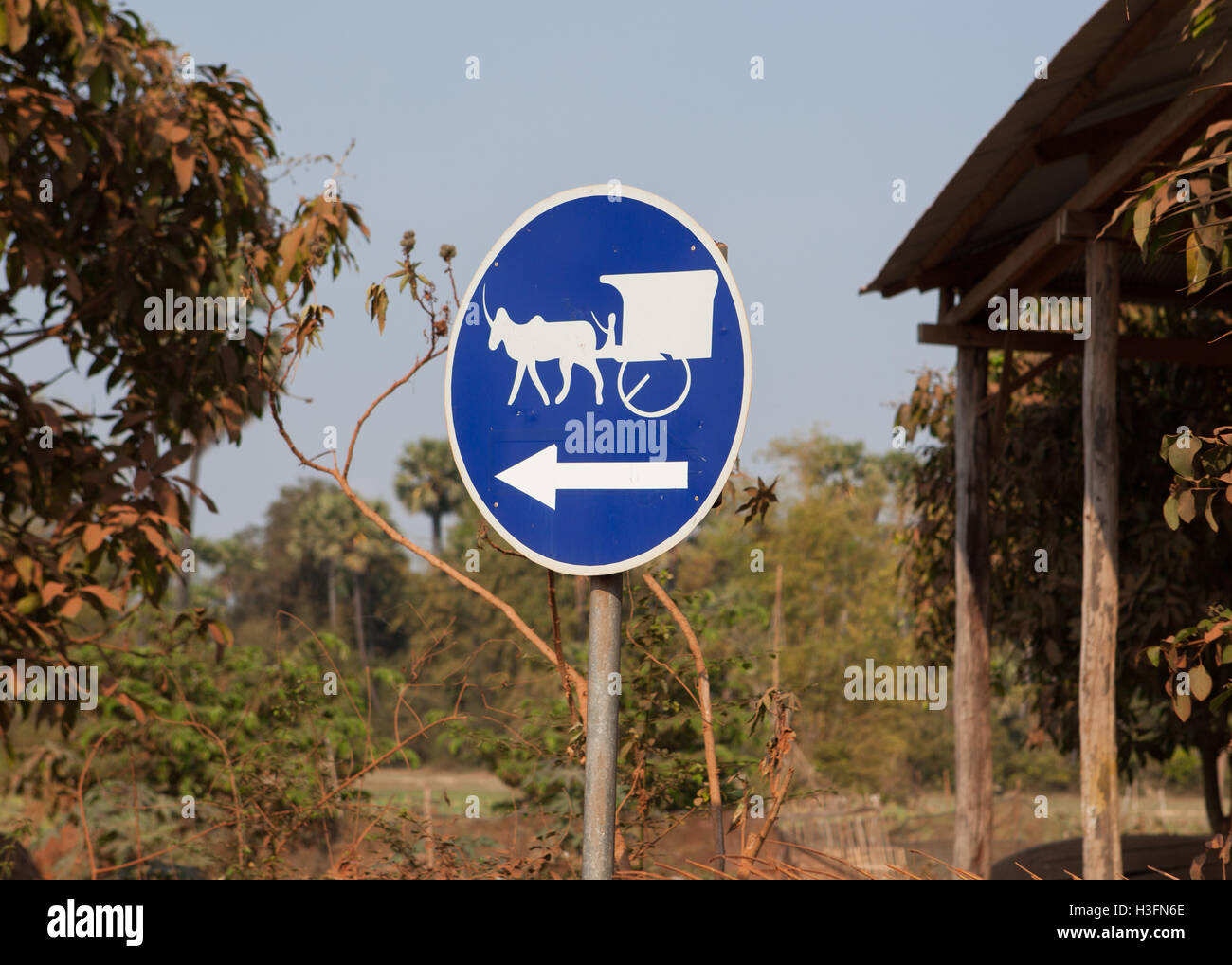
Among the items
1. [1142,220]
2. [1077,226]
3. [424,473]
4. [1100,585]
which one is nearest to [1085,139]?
[1077,226]

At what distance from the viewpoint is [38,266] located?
4.99 meters

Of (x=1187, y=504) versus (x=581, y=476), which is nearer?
(x=581, y=476)

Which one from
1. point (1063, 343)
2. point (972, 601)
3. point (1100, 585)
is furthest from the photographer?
point (1063, 343)

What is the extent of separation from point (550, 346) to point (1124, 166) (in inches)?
174

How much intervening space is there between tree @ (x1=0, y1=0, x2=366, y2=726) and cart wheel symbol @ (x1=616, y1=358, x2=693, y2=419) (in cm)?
278

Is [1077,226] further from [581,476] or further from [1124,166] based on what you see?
[581,476]

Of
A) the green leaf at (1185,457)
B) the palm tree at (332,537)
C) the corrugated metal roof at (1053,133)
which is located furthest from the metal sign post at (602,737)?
the palm tree at (332,537)

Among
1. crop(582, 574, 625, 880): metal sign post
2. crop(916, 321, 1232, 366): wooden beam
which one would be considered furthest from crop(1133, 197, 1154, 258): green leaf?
crop(916, 321, 1232, 366): wooden beam

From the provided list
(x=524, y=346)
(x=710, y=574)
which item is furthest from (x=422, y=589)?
(x=524, y=346)

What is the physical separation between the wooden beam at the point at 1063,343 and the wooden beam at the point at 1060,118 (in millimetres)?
490

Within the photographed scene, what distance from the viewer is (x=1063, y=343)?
807 centimetres

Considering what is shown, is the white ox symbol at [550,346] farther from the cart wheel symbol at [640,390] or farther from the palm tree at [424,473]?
the palm tree at [424,473]

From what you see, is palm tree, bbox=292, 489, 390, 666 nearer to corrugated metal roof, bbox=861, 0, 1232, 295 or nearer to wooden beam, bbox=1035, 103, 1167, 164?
corrugated metal roof, bbox=861, 0, 1232, 295
